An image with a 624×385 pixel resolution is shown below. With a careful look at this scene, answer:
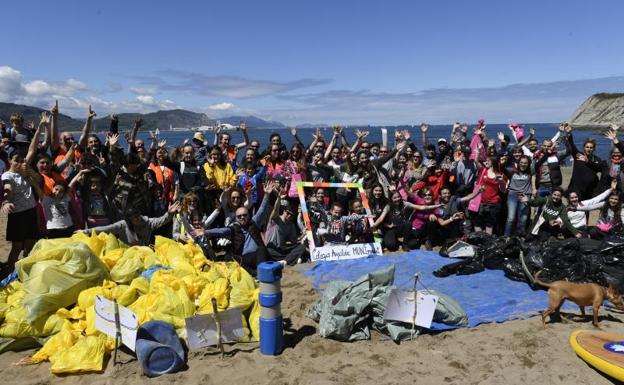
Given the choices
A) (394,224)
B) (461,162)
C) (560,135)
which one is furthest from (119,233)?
(560,135)

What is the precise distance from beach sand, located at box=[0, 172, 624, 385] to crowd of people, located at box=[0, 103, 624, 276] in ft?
8.02

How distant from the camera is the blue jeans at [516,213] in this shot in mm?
7898

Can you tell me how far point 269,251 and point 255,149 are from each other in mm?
2519

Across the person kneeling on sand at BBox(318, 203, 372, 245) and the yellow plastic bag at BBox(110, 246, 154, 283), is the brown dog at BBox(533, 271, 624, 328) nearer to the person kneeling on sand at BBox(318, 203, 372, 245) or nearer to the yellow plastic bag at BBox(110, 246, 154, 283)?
the person kneeling on sand at BBox(318, 203, 372, 245)

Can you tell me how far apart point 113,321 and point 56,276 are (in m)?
0.97

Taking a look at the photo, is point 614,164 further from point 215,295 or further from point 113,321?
point 113,321

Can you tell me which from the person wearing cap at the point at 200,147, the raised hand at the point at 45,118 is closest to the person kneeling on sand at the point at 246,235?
the person wearing cap at the point at 200,147

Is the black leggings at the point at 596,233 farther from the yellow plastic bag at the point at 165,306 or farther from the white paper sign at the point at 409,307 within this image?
the yellow plastic bag at the point at 165,306

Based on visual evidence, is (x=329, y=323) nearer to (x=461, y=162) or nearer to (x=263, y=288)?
(x=263, y=288)

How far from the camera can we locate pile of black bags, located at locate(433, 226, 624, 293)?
5.77 metres

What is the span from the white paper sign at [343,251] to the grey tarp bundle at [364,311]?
252 cm

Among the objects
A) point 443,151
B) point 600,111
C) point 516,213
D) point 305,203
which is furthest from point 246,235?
point 600,111

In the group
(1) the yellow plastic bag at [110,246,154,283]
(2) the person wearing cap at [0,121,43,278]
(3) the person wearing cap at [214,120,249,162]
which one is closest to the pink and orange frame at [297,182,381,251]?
(3) the person wearing cap at [214,120,249,162]

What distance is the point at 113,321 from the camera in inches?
157
